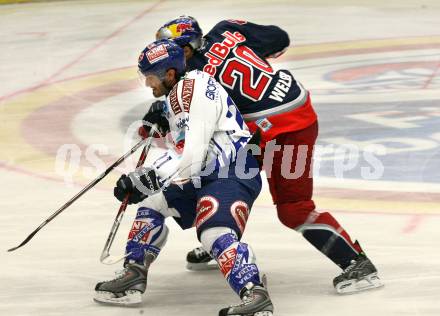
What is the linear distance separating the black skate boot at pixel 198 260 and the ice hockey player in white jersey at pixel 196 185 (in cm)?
60

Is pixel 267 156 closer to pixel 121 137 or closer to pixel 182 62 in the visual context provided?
pixel 182 62

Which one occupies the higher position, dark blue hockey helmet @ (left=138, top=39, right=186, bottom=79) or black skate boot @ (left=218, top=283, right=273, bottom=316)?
dark blue hockey helmet @ (left=138, top=39, right=186, bottom=79)

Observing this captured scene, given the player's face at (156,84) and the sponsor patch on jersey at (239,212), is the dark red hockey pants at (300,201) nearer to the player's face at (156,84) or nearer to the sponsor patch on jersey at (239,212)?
the sponsor patch on jersey at (239,212)

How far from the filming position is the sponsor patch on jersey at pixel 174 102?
5.28 m

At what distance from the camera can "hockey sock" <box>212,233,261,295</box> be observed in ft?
16.8

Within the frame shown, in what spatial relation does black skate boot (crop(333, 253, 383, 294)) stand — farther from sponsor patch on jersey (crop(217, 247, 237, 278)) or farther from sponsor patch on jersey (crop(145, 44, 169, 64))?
sponsor patch on jersey (crop(145, 44, 169, 64))

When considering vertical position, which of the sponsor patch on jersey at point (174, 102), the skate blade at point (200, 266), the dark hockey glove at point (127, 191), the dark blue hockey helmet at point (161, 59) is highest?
the dark blue hockey helmet at point (161, 59)

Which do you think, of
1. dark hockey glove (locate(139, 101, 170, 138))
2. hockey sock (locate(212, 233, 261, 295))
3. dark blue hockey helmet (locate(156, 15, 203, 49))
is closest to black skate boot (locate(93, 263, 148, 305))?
hockey sock (locate(212, 233, 261, 295))

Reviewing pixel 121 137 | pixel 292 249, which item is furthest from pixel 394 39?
pixel 292 249

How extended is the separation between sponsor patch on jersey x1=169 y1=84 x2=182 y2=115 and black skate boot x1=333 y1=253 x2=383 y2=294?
4.00ft

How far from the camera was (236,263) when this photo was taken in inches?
201

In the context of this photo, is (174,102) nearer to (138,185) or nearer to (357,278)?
(138,185)

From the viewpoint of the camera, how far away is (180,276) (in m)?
6.09

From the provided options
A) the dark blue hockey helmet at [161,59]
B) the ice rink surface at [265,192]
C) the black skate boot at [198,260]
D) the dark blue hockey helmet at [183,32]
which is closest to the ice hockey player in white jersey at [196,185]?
the dark blue hockey helmet at [161,59]
